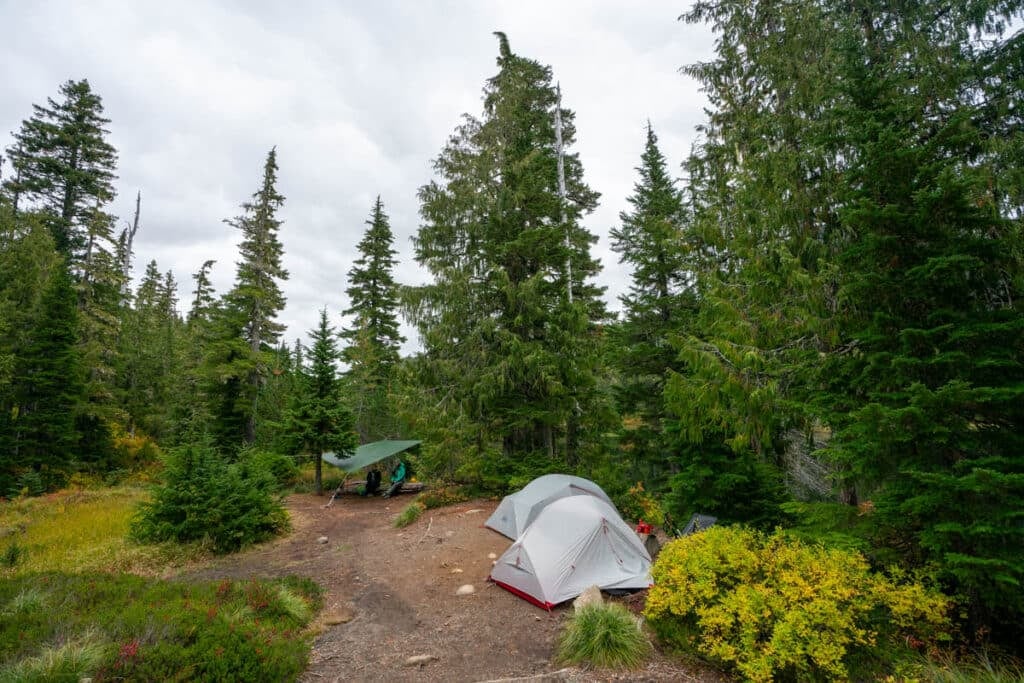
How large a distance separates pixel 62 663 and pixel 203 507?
7407mm

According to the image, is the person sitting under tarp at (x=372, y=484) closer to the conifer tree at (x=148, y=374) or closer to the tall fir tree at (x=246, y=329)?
the tall fir tree at (x=246, y=329)

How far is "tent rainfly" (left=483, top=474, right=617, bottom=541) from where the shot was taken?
9.53m

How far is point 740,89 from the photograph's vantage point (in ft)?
30.2

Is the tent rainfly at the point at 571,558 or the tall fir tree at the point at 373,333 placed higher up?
the tall fir tree at the point at 373,333

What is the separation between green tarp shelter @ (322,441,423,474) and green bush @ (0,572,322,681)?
32.0 ft

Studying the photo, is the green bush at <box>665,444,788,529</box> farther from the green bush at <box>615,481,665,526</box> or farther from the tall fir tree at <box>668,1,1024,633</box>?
the green bush at <box>615,481,665,526</box>

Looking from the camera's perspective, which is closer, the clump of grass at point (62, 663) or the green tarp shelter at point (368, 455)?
the clump of grass at point (62, 663)

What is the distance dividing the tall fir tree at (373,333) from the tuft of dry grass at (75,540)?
1148cm

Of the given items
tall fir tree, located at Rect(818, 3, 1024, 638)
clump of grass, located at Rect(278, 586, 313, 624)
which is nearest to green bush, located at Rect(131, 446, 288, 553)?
clump of grass, located at Rect(278, 586, 313, 624)

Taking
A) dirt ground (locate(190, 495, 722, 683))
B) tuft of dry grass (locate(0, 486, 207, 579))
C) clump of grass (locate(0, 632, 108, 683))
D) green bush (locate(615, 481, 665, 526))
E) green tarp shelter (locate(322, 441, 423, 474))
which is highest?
green tarp shelter (locate(322, 441, 423, 474))

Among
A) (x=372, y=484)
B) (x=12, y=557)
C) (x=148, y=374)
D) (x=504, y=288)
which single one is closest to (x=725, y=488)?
(x=504, y=288)

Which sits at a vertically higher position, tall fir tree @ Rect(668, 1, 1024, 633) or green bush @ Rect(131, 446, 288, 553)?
tall fir tree @ Rect(668, 1, 1024, 633)

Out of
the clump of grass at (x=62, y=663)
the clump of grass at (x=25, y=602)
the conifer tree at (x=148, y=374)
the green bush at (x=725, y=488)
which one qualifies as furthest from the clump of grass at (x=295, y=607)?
the conifer tree at (x=148, y=374)

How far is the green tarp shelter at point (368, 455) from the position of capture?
1648cm
